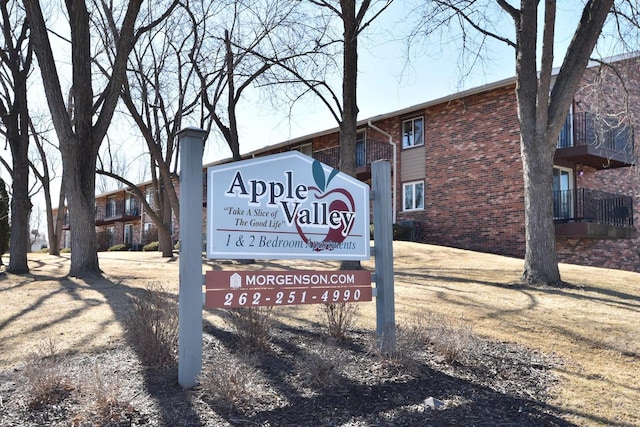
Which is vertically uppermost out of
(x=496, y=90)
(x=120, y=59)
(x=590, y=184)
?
(x=496, y=90)

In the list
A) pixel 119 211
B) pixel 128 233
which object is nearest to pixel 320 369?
pixel 119 211

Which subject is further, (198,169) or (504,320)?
(504,320)

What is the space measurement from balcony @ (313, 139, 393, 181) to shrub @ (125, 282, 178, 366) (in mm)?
17578

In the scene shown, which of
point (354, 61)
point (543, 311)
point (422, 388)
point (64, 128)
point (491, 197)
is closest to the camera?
point (422, 388)

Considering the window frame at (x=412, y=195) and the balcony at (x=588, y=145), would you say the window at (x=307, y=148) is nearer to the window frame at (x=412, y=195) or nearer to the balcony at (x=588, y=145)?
the window frame at (x=412, y=195)

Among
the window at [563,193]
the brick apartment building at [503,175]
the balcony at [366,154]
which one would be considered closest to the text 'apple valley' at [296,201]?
the brick apartment building at [503,175]

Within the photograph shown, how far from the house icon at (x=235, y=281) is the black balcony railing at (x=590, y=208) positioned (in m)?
15.3

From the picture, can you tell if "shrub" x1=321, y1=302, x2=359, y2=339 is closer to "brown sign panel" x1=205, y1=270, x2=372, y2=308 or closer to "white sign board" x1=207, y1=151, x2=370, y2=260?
"brown sign panel" x1=205, y1=270, x2=372, y2=308

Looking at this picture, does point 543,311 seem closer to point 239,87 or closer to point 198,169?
point 198,169

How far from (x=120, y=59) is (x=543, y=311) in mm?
9250

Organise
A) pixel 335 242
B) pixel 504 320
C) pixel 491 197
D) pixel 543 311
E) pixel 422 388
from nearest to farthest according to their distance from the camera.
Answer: pixel 422 388
pixel 335 242
pixel 504 320
pixel 543 311
pixel 491 197

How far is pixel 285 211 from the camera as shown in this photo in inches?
203

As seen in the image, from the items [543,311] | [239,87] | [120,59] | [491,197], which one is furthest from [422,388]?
[491,197]

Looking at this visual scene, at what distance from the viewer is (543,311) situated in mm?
7785
